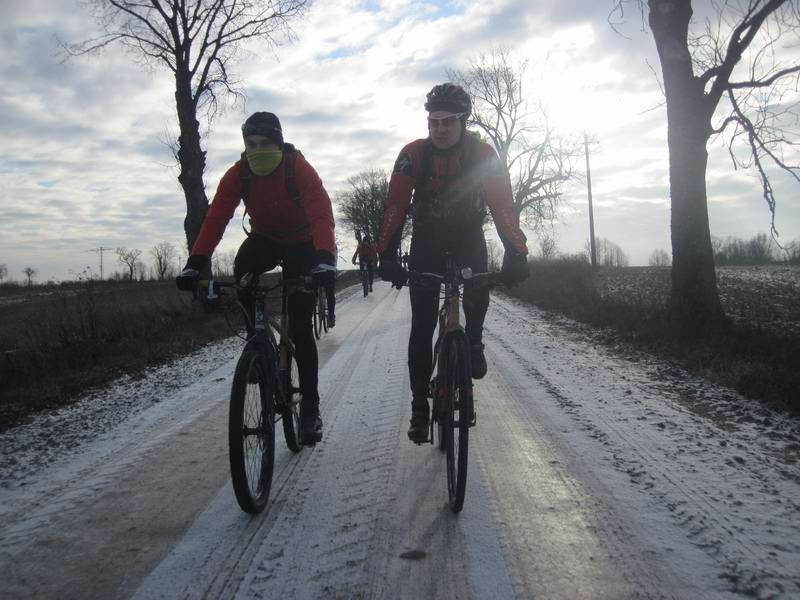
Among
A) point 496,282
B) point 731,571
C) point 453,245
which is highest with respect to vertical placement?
point 453,245

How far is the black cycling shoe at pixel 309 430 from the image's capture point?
3809 mm

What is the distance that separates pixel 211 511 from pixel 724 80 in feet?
27.6

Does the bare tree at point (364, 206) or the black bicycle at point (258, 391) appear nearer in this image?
the black bicycle at point (258, 391)

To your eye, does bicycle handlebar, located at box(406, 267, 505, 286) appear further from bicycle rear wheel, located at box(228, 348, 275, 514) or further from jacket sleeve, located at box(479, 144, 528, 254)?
bicycle rear wheel, located at box(228, 348, 275, 514)

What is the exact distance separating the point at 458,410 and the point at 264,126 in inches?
76.0

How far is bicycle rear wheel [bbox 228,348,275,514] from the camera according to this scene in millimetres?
2812

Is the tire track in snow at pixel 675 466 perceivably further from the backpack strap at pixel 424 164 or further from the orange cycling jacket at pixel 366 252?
the orange cycling jacket at pixel 366 252

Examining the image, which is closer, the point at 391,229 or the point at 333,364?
the point at 391,229

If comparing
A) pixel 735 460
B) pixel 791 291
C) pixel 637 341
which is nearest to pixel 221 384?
pixel 735 460

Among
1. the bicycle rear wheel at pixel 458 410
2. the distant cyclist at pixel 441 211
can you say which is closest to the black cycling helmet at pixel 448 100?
the distant cyclist at pixel 441 211

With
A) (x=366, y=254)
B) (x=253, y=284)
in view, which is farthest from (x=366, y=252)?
(x=253, y=284)

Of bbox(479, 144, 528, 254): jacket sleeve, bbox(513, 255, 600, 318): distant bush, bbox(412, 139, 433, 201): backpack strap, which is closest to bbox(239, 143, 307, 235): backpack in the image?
bbox(412, 139, 433, 201): backpack strap

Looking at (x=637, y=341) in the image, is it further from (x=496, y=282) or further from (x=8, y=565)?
(x=8, y=565)

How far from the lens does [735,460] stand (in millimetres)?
3654
